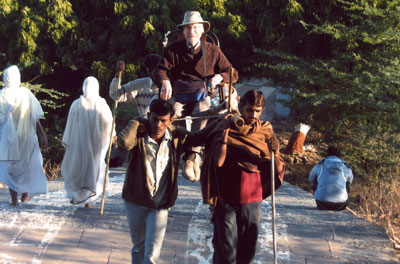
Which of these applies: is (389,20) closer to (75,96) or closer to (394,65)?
(394,65)

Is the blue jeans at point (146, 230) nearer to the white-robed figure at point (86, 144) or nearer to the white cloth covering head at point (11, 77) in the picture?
the white-robed figure at point (86, 144)

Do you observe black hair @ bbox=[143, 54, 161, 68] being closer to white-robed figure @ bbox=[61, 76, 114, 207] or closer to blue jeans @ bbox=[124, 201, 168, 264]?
white-robed figure @ bbox=[61, 76, 114, 207]

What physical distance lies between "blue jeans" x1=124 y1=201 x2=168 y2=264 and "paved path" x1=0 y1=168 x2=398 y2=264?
3.32ft

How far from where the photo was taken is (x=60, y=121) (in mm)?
18938

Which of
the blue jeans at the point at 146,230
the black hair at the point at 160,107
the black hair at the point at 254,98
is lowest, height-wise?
the blue jeans at the point at 146,230

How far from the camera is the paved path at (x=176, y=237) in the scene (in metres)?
5.60

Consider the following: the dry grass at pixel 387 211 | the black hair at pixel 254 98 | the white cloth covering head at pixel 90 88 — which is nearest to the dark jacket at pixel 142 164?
the black hair at pixel 254 98

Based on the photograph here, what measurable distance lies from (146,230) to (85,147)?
3231mm

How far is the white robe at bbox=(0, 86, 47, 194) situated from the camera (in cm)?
769

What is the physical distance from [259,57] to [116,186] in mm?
9623

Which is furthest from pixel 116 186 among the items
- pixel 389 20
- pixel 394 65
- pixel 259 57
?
pixel 259 57

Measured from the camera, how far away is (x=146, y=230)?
4555 mm

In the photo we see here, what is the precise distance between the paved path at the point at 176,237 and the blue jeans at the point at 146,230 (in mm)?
1010

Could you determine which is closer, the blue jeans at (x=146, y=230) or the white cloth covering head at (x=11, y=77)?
the blue jeans at (x=146, y=230)
